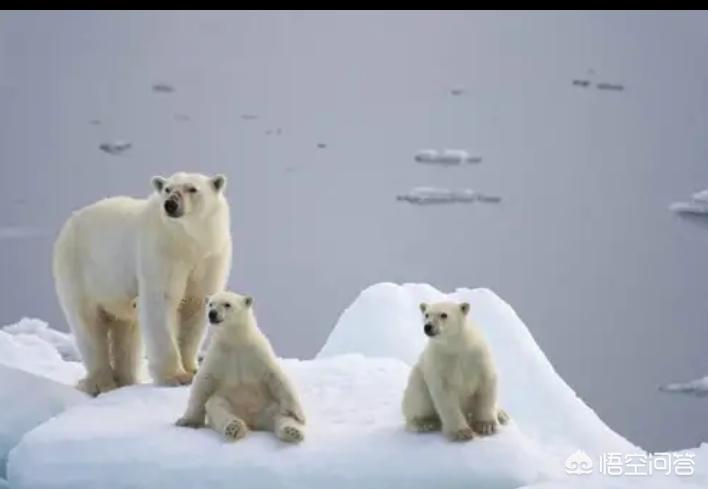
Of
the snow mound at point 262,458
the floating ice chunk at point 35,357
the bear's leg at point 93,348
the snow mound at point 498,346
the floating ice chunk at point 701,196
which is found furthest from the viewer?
the floating ice chunk at point 701,196

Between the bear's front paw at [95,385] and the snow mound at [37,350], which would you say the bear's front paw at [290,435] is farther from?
the snow mound at [37,350]

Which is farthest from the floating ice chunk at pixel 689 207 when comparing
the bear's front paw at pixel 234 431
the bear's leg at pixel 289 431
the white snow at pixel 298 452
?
the bear's front paw at pixel 234 431

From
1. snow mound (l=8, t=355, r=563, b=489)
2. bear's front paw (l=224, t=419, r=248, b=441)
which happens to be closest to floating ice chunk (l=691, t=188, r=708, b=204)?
snow mound (l=8, t=355, r=563, b=489)

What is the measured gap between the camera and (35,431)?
3.29m

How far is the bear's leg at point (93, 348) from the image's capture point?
3998mm

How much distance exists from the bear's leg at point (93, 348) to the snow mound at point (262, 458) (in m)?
0.64

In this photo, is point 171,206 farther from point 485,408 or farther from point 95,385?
point 485,408

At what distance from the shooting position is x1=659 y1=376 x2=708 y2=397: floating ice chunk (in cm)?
597

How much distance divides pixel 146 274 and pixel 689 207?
336 cm

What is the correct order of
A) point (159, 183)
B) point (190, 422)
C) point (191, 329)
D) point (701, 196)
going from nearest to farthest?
point (190, 422) → point (159, 183) → point (191, 329) → point (701, 196)

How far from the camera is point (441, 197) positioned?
5.93m

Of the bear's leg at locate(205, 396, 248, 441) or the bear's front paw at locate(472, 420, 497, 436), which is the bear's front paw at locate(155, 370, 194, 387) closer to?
the bear's leg at locate(205, 396, 248, 441)

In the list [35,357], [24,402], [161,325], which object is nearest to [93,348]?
[24,402]
